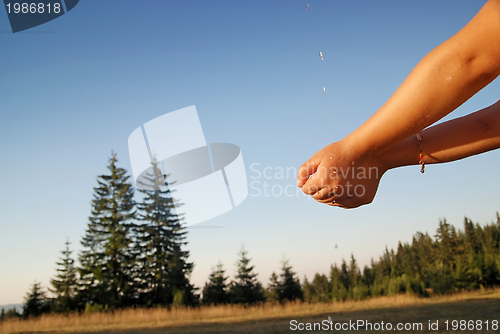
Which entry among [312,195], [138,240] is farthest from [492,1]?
[138,240]

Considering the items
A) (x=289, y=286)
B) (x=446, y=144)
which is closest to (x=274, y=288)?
(x=289, y=286)

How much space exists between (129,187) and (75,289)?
944cm

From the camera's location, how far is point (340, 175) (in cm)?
99

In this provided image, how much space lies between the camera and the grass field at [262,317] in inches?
435

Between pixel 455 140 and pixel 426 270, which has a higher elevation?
pixel 455 140

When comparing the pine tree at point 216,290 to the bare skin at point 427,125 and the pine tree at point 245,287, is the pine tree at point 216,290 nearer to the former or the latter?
the pine tree at point 245,287

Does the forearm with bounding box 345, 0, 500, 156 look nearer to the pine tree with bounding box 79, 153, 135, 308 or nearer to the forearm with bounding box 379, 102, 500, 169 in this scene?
the forearm with bounding box 379, 102, 500, 169

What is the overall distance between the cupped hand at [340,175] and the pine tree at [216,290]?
24863mm

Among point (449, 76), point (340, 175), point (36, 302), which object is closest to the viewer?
point (449, 76)

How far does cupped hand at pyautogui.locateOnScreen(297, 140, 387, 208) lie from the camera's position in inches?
38.4

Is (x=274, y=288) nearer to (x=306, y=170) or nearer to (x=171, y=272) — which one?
(x=171, y=272)

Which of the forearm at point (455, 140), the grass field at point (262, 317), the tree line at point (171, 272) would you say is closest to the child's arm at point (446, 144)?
the forearm at point (455, 140)

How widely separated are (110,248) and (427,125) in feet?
96.2

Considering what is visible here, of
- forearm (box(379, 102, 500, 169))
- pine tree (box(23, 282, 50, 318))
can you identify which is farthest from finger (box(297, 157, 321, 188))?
pine tree (box(23, 282, 50, 318))
